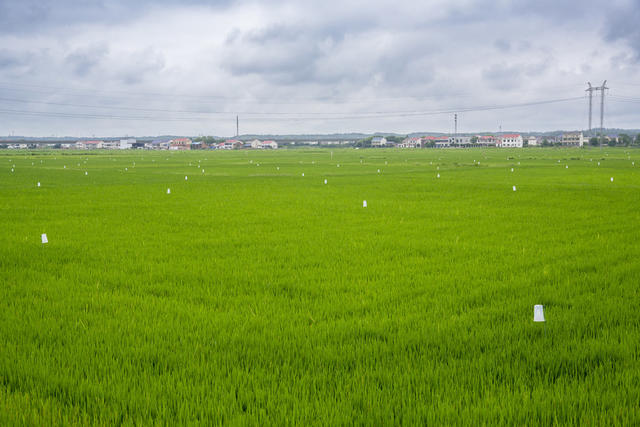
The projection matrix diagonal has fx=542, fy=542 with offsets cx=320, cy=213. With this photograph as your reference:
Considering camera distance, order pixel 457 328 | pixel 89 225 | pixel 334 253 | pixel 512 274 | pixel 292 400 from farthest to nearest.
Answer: pixel 89 225 → pixel 334 253 → pixel 512 274 → pixel 457 328 → pixel 292 400

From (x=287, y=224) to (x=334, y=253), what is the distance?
5.22 m

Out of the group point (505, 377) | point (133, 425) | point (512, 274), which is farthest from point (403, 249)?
point (133, 425)

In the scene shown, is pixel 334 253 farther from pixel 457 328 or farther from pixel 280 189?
pixel 280 189

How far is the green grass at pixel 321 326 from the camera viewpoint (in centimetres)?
491

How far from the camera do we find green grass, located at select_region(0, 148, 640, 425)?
491cm

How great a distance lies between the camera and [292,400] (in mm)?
4988

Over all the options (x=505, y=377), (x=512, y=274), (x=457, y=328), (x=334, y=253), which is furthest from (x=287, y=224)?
(x=505, y=377)

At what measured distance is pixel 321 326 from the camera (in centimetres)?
700

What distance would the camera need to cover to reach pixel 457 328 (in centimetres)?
685

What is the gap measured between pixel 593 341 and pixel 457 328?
1.54 m

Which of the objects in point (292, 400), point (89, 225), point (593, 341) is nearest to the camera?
point (292, 400)

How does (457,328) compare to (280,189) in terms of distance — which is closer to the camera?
(457,328)

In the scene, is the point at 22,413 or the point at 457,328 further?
the point at 457,328

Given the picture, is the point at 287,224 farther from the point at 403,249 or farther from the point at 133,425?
the point at 133,425
